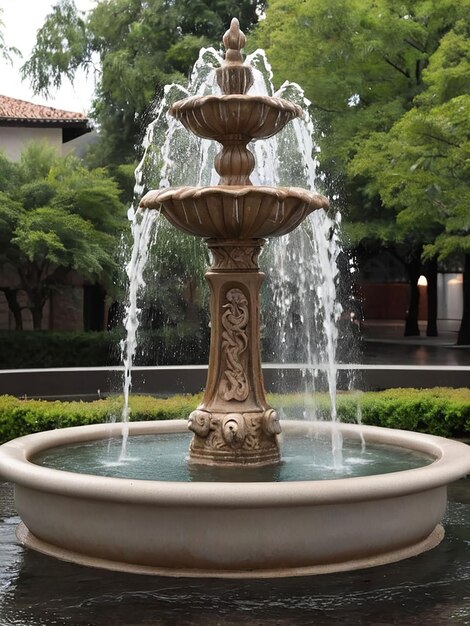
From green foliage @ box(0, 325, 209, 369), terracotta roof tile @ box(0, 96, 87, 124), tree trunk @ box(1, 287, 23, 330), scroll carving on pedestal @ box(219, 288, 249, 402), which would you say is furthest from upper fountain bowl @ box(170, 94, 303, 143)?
terracotta roof tile @ box(0, 96, 87, 124)

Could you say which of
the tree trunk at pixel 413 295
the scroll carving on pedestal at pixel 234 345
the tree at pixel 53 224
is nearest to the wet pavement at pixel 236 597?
the scroll carving on pedestal at pixel 234 345

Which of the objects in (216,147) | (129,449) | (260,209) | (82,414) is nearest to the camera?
(260,209)

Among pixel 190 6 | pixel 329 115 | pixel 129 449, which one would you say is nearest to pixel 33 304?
pixel 329 115

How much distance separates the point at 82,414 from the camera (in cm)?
1249

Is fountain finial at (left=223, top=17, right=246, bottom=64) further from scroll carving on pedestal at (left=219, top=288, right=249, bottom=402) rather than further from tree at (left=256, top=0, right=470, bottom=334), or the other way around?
tree at (left=256, top=0, right=470, bottom=334)

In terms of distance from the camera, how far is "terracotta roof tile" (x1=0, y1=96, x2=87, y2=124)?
1346 inches

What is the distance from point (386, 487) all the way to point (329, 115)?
22.2 meters

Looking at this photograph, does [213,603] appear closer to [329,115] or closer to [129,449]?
[129,449]

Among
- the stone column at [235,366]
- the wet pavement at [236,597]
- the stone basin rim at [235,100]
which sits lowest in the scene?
the wet pavement at [236,597]

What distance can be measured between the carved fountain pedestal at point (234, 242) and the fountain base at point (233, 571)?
1630 mm

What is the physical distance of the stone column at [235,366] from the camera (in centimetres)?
853

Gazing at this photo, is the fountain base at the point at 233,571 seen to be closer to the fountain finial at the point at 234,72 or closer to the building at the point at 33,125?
the fountain finial at the point at 234,72

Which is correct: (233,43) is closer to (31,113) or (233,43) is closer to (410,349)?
(410,349)

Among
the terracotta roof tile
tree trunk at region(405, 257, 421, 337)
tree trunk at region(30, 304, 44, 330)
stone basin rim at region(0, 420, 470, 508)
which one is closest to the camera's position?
stone basin rim at region(0, 420, 470, 508)
